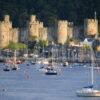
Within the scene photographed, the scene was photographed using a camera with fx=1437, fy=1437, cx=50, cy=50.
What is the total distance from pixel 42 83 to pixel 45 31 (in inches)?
1046

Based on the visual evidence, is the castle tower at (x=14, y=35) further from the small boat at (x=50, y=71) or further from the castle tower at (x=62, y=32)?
the small boat at (x=50, y=71)

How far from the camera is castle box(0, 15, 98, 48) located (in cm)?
8231

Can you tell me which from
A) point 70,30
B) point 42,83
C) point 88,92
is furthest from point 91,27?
point 88,92

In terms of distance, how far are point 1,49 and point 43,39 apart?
2.52 meters

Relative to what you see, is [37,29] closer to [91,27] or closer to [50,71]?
[91,27]

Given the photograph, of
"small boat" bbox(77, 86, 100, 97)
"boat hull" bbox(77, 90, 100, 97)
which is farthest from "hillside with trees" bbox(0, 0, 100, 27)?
"boat hull" bbox(77, 90, 100, 97)

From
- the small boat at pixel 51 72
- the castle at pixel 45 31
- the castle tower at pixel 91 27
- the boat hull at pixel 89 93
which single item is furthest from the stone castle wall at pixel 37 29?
the boat hull at pixel 89 93

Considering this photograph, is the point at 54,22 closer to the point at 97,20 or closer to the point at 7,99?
the point at 97,20

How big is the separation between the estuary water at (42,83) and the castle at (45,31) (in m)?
11.9

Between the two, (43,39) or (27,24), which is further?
(27,24)

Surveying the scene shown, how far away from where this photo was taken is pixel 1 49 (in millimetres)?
80625

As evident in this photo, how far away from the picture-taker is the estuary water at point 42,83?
49.9 meters

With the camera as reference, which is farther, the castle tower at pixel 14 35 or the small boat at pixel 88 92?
the castle tower at pixel 14 35

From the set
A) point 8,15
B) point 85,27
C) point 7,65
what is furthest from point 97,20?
point 7,65
